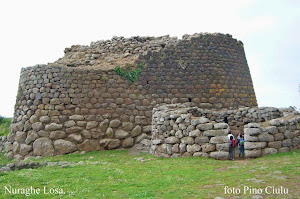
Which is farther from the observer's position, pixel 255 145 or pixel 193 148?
pixel 193 148

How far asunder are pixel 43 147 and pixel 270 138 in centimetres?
854

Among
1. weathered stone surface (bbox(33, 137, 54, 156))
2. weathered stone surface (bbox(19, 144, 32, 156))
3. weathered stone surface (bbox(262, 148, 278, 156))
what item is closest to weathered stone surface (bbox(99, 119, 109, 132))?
weathered stone surface (bbox(33, 137, 54, 156))

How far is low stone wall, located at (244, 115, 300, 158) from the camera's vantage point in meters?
8.55

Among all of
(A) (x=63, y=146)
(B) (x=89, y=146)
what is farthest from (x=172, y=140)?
(A) (x=63, y=146)

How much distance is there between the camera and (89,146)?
12.2 m

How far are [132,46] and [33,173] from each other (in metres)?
9.09

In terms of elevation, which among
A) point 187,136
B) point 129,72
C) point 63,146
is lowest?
point 63,146

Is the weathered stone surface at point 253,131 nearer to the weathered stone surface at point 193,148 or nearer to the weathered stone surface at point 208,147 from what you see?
the weathered stone surface at point 208,147

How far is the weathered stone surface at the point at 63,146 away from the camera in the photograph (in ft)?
38.7

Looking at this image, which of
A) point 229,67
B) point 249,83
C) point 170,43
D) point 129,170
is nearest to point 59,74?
point 170,43

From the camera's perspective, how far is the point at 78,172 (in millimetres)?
7602

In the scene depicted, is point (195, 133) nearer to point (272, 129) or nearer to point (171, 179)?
point (272, 129)

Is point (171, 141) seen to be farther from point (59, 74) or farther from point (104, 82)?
point (59, 74)

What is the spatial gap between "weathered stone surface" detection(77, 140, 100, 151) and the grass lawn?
348cm
